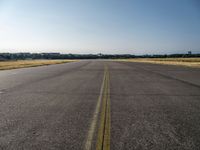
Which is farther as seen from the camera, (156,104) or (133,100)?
(133,100)

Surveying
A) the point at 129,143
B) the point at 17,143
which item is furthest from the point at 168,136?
the point at 17,143

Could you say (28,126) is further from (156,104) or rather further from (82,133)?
(156,104)

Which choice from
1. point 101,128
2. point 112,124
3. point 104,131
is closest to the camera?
point 104,131

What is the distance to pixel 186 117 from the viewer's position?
6234 mm

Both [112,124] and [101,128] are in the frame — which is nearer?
[101,128]

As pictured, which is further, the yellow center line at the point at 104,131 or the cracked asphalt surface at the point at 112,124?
the cracked asphalt surface at the point at 112,124

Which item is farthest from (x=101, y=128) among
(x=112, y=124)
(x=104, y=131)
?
(x=112, y=124)

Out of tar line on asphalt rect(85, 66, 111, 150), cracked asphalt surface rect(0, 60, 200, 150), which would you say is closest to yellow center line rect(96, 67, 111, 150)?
tar line on asphalt rect(85, 66, 111, 150)

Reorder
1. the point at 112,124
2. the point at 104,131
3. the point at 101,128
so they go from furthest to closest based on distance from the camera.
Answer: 1. the point at 112,124
2. the point at 101,128
3. the point at 104,131

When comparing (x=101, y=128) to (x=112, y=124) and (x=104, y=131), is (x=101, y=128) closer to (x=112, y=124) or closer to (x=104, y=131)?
(x=104, y=131)

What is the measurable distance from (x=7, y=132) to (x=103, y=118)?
2.45 meters

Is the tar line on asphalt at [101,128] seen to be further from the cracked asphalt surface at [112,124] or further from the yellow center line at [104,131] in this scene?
the cracked asphalt surface at [112,124]

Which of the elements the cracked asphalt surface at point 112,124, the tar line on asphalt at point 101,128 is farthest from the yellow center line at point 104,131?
the cracked asphalt surface at point 112,124

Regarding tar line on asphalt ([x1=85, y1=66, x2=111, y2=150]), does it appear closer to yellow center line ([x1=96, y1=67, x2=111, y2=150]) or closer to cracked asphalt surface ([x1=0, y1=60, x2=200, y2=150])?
yellow center line ([x1=96, y1=67, x2=111, y2=150])
